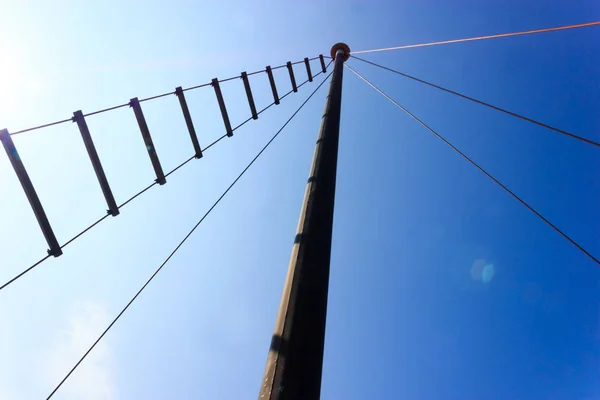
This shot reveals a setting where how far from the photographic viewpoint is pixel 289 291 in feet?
10.5

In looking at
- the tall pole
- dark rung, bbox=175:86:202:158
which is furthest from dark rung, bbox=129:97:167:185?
the tall pole

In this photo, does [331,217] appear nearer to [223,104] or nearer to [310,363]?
[310,363]

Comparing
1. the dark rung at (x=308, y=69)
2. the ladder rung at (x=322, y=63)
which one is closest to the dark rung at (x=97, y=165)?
the dark rung at (x=308, y=69)

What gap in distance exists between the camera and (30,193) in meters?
5.73

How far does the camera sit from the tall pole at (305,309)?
258 centimetres

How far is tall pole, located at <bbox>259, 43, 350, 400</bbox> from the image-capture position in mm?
2576

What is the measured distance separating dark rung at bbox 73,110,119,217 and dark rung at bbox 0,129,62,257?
43.2 inches

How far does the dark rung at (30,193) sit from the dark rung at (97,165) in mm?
1097

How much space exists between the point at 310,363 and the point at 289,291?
64 cm

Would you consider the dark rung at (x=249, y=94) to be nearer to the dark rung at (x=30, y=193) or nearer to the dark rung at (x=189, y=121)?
the dark rung at (x=189, y=121)

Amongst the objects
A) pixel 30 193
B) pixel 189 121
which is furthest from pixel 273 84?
pixel 30 193

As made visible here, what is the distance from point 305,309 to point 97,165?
223 inches

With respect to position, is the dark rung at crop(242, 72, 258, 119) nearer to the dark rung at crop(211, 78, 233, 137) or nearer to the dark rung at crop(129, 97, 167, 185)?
the dark rung at crop(211, 78, 233, 137)

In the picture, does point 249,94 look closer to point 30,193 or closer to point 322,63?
point 322,63
